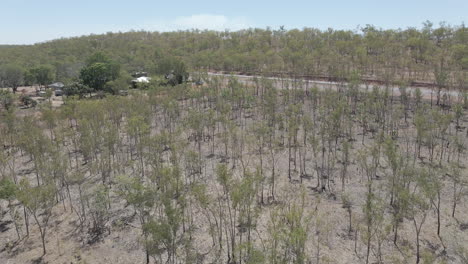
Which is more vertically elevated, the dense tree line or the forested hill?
the forested hill

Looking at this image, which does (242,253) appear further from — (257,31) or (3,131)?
(257,31)

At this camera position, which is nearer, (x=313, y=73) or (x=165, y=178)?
(x=165, y=178)

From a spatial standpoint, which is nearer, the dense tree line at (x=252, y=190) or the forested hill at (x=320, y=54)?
the dense tree line at (x=252, y=190)

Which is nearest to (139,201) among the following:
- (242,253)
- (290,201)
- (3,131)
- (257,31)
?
(242,253)

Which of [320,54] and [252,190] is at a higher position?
[320,54]

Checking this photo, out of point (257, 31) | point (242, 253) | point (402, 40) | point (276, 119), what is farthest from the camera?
point (257, 31)

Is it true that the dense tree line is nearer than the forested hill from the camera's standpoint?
Yes

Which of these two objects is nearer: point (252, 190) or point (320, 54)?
point (252, 190)

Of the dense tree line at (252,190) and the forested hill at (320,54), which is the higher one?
the forested hill at (320,54)
